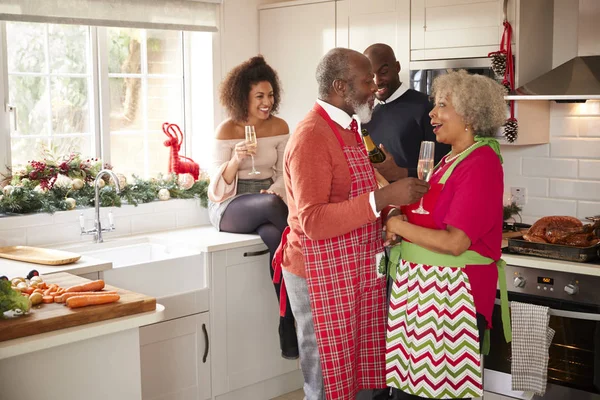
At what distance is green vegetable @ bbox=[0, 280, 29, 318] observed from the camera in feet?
6.96

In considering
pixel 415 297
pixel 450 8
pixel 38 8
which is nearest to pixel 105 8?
pixel 38 8

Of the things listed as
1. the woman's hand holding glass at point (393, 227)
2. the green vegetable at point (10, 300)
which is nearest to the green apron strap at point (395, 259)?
the woman's hand holding glass at point (393, 227)

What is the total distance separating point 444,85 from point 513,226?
1.45 metres

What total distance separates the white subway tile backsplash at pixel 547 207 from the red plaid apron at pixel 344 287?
1.50 metres

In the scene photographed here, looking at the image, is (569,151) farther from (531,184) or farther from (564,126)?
(531,184)

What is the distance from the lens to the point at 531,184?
3994 mm

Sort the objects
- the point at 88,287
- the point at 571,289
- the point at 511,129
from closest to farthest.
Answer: the point at 88,287 < the point at 571,289 < the point at 511,129

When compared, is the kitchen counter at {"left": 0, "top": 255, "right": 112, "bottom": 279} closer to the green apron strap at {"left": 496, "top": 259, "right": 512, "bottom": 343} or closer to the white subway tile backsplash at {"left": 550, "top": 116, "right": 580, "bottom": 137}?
the green apron strap at {"left": 496, "top": 259, "right": 512, "bottom": 343}

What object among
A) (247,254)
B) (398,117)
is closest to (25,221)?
(247,254)

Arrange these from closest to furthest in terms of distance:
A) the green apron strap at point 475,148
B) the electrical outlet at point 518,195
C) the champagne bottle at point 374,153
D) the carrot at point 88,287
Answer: the carrot at point 88,287 → the green apron strap at point 475,148 → the champagne bottle at point 374,153 → the electrical outlet at point 518,195

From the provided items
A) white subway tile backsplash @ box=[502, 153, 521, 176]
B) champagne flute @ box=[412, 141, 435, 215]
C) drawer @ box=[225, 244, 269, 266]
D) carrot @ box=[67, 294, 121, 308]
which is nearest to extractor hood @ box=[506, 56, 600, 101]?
white subway tile backsplash @ box=[502, 153, 521, 176]

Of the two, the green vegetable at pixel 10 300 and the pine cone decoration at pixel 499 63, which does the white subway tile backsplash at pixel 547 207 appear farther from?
the green vegetable at pixel 10 300

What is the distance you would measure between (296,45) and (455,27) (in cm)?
111

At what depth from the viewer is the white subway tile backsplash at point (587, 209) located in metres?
3.79
